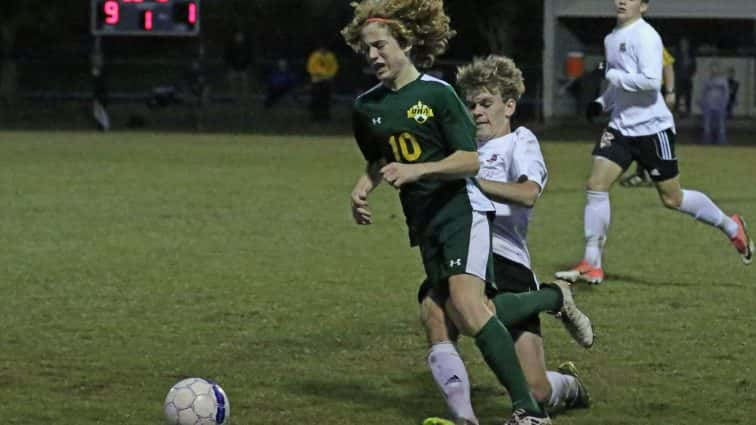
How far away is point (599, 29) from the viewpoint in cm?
4606

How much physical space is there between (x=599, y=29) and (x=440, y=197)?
3985 centimetres

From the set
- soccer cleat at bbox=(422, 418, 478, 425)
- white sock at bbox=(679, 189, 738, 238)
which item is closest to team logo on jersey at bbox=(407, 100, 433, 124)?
soccer cleat at bbox=(422, 418, 478, 425)

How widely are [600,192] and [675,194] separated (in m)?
0.57

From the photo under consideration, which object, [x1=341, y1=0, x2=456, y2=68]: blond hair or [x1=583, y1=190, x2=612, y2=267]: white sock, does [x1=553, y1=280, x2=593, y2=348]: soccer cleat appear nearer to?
[x1=341, y1=0, x2=456, y2=68]: blond hair

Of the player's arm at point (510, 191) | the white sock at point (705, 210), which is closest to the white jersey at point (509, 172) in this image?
the player's arm at point (510, 191)

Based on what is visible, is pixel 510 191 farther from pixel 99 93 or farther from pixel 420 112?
pixel 99 93

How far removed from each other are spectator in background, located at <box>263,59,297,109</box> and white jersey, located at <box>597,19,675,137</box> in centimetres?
3549

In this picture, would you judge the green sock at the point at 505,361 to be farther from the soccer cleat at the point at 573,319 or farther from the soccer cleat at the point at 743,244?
the soccer cleat at the point at 743,244

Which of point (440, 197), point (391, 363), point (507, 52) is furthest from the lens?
point (507, 52)

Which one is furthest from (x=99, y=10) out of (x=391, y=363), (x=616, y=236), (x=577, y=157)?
(x=391, y=363)

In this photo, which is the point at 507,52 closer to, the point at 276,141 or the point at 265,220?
the point at 276,141

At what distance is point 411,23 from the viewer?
6789 millimetres

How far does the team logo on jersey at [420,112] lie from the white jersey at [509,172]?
0.83 m

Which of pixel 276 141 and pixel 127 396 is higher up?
pixel 127 396
